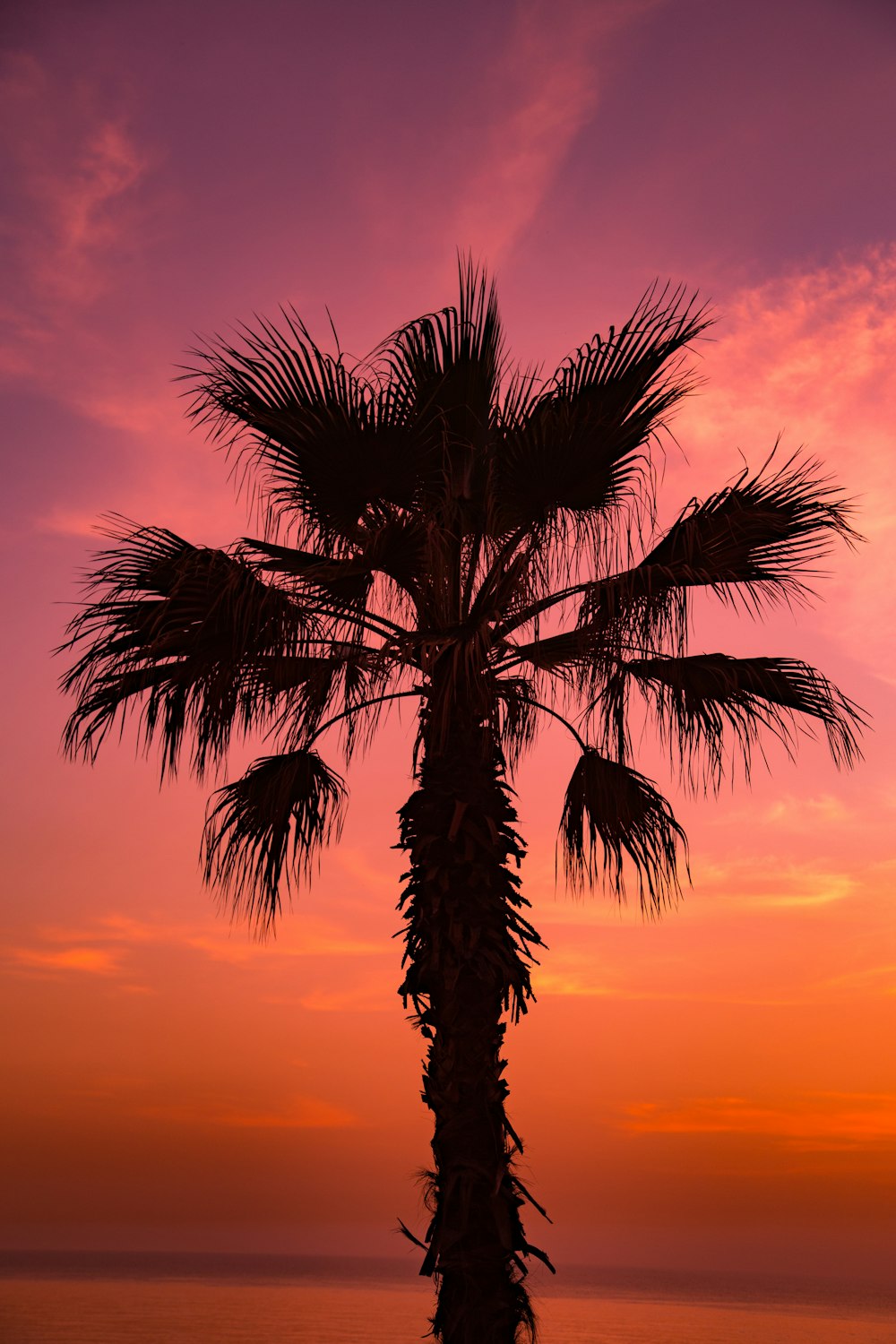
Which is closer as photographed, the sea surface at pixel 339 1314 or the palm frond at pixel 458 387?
the palm frond at pixel 458 387

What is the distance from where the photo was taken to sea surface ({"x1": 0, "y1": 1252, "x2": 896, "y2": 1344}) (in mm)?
64375

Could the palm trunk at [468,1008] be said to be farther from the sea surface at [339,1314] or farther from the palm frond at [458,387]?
the sea surface at [339,1314]

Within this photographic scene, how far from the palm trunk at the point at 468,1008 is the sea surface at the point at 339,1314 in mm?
24787

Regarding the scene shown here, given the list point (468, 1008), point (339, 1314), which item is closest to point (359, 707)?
point (468, 1008)

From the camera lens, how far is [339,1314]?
289 ft

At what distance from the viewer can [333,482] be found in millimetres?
8398

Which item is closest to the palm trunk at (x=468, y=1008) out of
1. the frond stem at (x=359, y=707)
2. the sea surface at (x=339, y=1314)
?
the frond stem at (x=359, y=707)

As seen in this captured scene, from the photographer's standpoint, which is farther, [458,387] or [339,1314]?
[339,1314]

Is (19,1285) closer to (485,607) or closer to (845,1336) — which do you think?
(845,1336)

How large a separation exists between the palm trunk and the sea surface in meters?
24.8

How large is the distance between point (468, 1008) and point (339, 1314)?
92.2 metres

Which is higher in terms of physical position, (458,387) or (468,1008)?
(458,387)

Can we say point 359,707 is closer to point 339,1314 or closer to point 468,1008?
point 468,1008

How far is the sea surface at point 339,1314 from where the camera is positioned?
211ft
